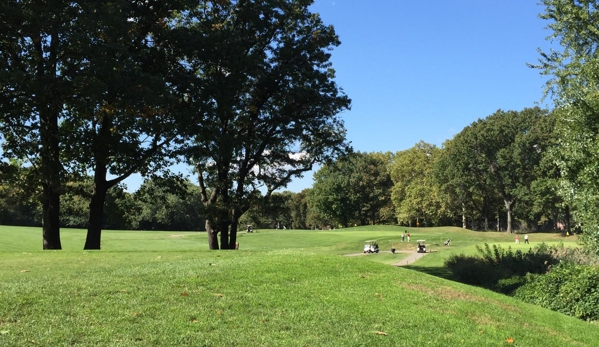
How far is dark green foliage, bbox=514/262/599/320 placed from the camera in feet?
41.1

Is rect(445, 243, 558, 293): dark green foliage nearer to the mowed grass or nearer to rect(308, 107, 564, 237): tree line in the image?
the mowed grass

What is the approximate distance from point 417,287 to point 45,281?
305 inches

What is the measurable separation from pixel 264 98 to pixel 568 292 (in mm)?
17752

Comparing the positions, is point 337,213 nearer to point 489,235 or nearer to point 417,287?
point 489,235

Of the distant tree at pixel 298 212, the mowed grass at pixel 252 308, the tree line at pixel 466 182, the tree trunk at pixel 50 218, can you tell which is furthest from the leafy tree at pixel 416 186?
the mowed grass at pixel 252 308

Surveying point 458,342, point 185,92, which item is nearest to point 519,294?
point 458,342

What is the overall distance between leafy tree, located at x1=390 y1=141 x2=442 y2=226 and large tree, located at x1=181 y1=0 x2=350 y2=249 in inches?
1933

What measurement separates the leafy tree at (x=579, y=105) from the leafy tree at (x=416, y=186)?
175 ft

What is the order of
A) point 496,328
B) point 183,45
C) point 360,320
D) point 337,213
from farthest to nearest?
point 337,213 → point 183,45 → point 496,328 → point 360,320

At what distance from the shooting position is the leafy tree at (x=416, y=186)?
7650 cm

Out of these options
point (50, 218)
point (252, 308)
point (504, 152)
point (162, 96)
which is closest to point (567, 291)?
point (252, 308)

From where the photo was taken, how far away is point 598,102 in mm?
14984

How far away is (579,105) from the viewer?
A: 619 inches

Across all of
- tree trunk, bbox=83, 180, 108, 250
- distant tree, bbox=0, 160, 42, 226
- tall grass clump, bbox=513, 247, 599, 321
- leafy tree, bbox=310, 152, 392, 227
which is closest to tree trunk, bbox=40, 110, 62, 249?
distant tree, bbox=0, 160, 42, 226
